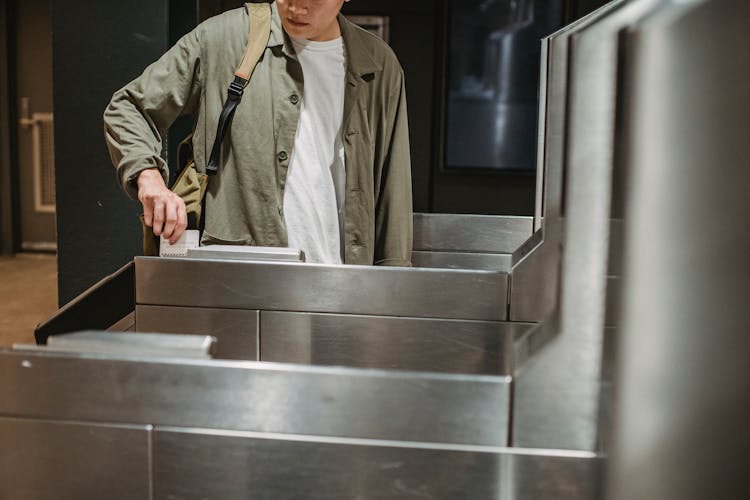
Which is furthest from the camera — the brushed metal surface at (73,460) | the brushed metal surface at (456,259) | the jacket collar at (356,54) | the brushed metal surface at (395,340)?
the brushed metal surface at (456,259)

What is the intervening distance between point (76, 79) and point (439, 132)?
2245 millimetres

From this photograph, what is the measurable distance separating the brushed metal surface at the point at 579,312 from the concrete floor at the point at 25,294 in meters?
2.53

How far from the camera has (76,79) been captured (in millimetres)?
2148

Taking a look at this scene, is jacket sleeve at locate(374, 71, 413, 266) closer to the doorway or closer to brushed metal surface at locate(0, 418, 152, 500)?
brushed metal surface at locate(0, 418, 152, 500)

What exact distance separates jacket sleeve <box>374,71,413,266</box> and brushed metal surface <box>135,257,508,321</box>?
2.07 feet

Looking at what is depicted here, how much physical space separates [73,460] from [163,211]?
0.65 metres

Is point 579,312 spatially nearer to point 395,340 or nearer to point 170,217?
point 395,340

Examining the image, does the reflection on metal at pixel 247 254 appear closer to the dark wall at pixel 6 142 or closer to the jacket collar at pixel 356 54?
the jacket collar at pixel 356 54

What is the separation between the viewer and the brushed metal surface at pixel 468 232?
1.97 metres

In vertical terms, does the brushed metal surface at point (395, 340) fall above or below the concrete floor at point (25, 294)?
above

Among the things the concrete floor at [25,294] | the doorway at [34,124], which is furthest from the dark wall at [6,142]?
the concrete floor at [25,294]

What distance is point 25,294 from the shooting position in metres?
3.89

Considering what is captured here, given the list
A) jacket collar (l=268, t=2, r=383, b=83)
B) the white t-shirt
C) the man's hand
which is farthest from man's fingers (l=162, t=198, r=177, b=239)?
jacket collar (l=268, t=2, r=383, b=83)

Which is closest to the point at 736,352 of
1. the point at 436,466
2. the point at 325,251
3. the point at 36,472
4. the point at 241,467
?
the point at 436,466
